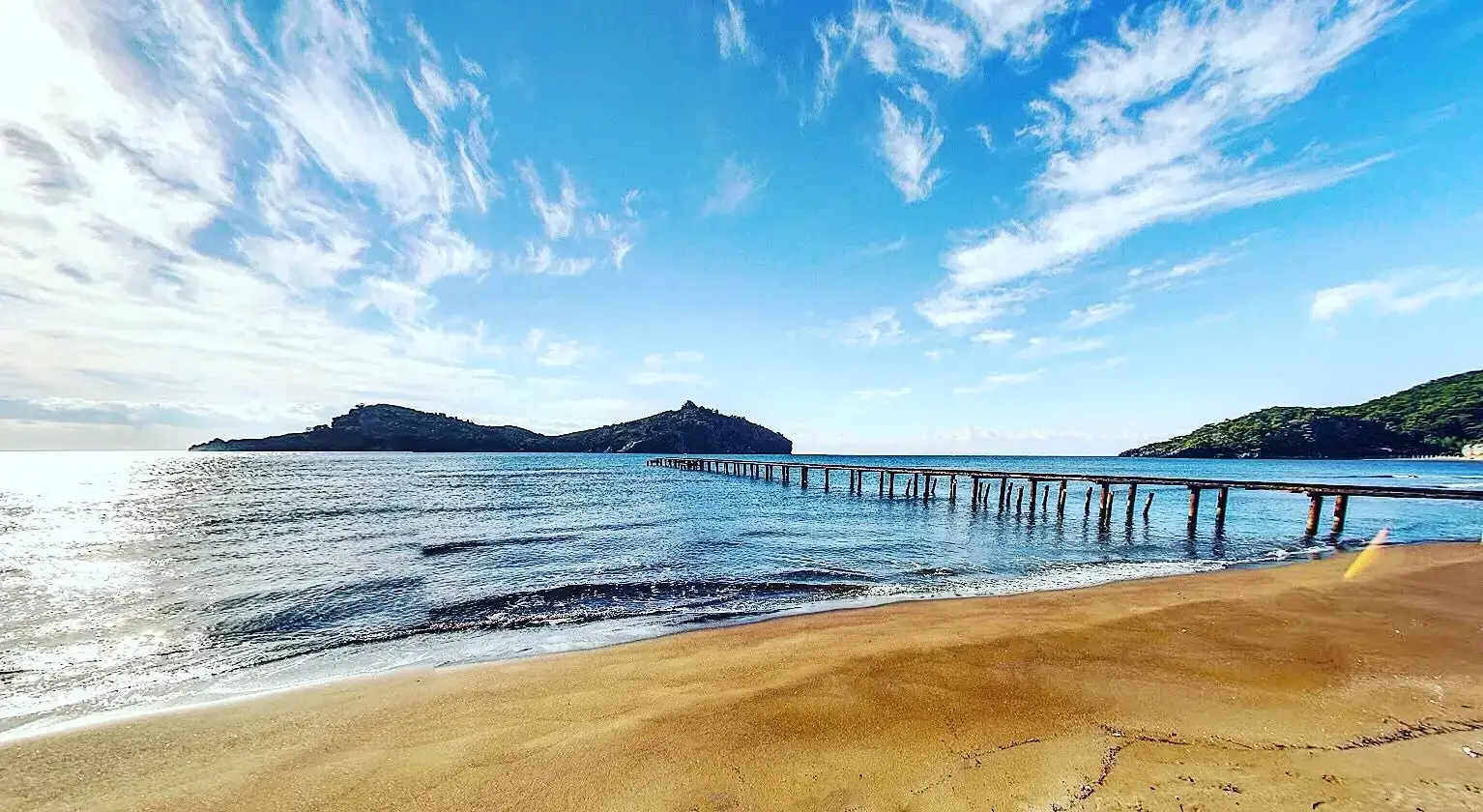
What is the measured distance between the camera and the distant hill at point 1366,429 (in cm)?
11756

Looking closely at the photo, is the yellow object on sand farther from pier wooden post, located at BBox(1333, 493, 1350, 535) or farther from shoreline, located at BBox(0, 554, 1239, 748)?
shoreline, located at BBox(0, 554, 1239, 748)

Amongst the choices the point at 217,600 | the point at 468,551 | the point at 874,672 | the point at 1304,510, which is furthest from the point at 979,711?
the point at 1304,510

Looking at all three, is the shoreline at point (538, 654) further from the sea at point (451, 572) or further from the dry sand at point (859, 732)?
the dry sand at point (859, 732)

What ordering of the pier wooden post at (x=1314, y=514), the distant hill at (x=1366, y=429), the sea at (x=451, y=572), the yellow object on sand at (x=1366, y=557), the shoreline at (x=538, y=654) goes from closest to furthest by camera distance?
the shoreline at (x=538, y=654), the sea at (x=451, y=572), the yellow object on sand at (x=1366, y=557), the pier wooden post at (x=1314, y=514), the distant hill at (x=1366, y=429)

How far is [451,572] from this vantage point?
1528 centimetres

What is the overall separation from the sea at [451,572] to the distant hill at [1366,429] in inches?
5175

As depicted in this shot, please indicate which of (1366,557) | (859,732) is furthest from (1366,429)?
(859,732)

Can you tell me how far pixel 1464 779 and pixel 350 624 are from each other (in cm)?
1419

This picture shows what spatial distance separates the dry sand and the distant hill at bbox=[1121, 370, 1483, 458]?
16986 cm

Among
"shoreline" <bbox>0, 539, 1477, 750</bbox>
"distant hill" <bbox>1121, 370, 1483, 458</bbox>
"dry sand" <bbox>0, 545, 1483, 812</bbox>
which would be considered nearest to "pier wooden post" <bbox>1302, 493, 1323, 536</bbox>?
"shoreline" <bbox>0, 539, 1477, 750</bbox>

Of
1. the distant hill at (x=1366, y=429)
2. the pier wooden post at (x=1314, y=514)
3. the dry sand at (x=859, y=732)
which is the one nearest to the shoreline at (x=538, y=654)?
the dry sand at (x=859, y=732)

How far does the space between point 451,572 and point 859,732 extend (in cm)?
1346

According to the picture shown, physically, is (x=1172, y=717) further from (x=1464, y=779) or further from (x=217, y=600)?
(x=217, y=600)

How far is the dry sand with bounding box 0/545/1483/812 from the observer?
4301 millimetres
